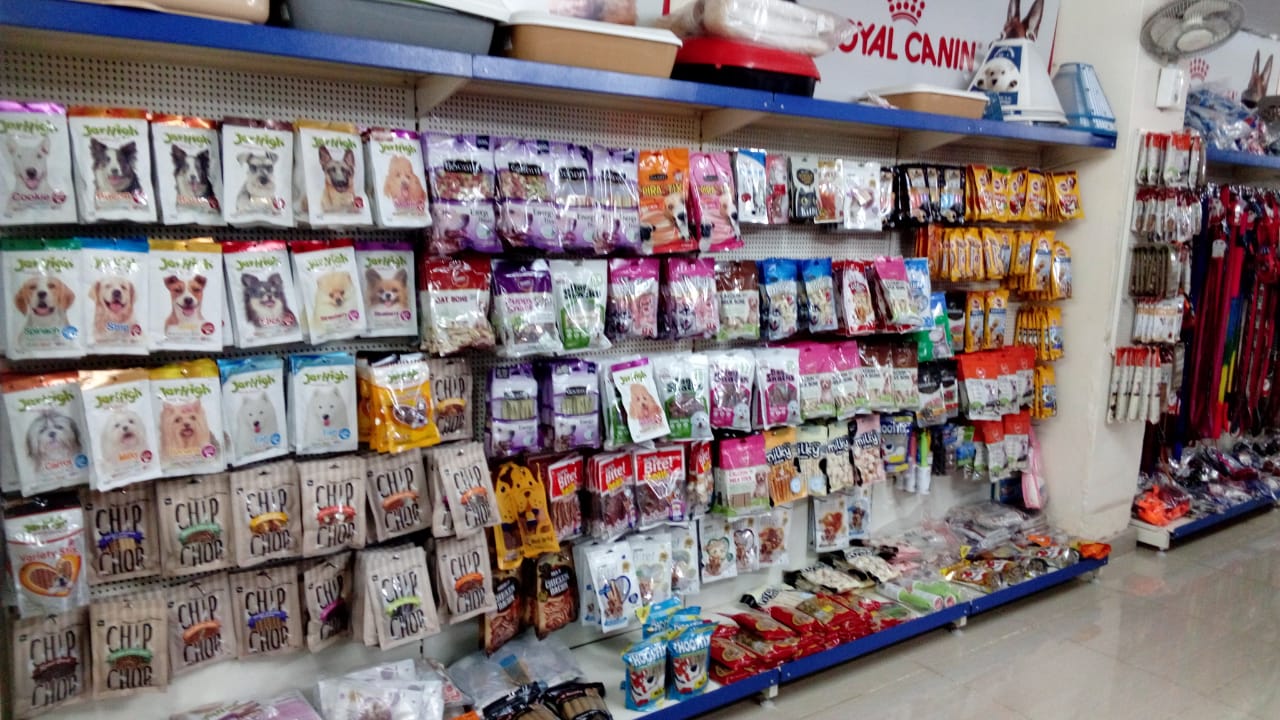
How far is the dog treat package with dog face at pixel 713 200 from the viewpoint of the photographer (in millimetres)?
2475

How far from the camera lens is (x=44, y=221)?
64.3 inches

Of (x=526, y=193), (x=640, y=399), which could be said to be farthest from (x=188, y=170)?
(x=640, y=399)

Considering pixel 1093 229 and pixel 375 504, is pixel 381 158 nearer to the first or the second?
pixel 375 504

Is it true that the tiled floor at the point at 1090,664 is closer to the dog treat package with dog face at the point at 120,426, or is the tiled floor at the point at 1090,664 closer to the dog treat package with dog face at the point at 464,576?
the dog treat package with dog face at the point at 464,576

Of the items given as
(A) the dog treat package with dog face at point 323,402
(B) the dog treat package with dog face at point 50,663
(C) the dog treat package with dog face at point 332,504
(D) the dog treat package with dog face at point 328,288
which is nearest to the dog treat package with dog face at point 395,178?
(D) the dog treat package with dog face at point 328,288

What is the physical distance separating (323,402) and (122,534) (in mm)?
512

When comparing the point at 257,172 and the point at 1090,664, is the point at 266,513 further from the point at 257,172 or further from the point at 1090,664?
the point at 1090,664

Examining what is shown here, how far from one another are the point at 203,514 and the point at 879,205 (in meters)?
2.34

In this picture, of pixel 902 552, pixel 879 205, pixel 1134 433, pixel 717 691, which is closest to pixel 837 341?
pixel 879 205

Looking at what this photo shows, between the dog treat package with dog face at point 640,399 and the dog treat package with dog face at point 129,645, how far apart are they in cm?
127

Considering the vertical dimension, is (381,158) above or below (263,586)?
above

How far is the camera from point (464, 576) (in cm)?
218

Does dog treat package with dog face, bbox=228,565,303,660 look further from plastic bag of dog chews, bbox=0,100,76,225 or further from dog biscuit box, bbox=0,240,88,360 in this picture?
plastic bag of dog chews, bbox=0,100,76,225

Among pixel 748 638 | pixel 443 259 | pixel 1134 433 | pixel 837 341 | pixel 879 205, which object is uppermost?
pixel 879 205
